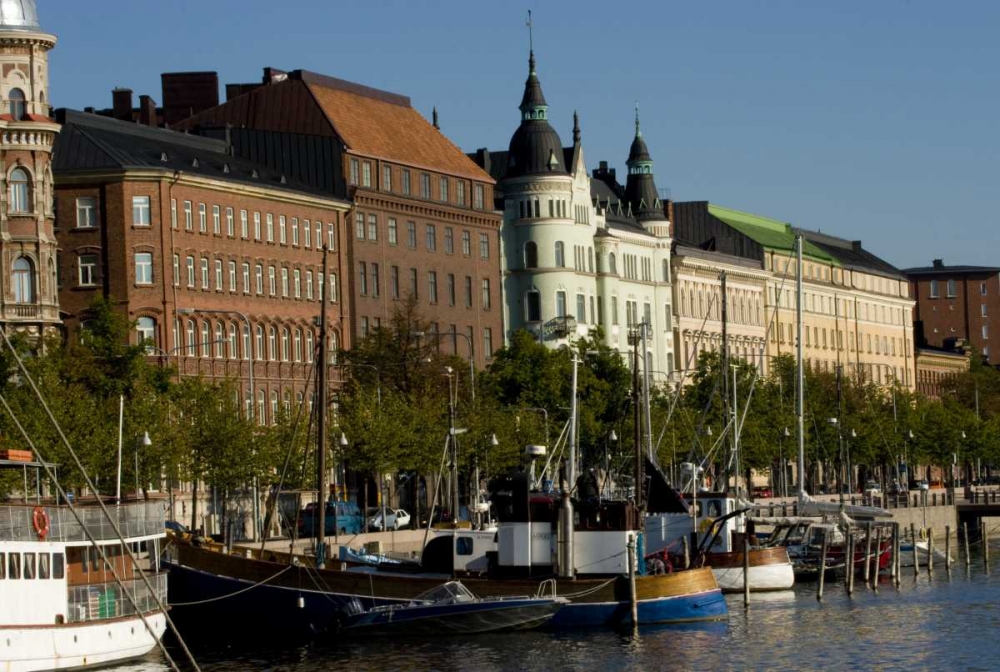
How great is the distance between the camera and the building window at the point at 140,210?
12338cm

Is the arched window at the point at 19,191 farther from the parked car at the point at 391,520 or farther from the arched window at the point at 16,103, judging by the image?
the parked car at the point at 391,520

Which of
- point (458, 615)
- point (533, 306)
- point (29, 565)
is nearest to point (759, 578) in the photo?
point (458, 615)

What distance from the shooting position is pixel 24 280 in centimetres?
10950

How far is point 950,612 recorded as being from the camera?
88.1m

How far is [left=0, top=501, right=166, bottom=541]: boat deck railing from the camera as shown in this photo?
212 ft

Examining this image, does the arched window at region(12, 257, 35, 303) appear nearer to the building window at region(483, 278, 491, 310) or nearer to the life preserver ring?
the life preserver ring

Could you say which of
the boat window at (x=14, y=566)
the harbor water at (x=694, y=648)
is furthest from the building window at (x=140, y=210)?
the boat window at (x=14, y=566)

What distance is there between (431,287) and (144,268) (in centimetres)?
3050

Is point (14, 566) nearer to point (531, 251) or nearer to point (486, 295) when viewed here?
point (486, 295)

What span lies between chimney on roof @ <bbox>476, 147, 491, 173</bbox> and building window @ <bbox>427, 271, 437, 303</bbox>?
2074 centimetres

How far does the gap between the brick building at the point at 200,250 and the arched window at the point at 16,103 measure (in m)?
12.7

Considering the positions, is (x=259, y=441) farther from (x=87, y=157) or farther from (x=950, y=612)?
(x=950, y=612)

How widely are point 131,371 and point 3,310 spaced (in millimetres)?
6439

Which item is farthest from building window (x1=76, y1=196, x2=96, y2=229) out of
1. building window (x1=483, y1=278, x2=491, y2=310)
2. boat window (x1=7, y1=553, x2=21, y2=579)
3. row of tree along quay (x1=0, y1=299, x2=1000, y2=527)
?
boat window (x1=7, y1=553, x2=21, y2=579)
